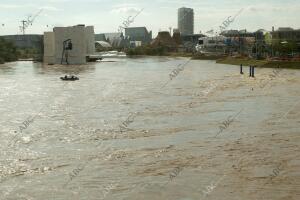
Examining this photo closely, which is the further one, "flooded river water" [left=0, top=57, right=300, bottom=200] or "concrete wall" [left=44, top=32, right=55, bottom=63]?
"concrete wall" [left=44, top=32, right=55, bottom=63]

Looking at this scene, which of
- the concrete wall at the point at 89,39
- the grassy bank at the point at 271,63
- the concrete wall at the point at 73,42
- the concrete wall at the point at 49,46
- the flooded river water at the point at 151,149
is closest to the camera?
the flooded river water at the point at 151,149

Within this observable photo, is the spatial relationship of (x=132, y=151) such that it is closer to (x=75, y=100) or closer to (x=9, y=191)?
(x=9, y=191)

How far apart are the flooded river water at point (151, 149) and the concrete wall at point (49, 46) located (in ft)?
259

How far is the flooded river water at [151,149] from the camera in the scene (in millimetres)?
12547

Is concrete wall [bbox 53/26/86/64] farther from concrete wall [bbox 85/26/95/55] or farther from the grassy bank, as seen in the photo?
the grassy bank

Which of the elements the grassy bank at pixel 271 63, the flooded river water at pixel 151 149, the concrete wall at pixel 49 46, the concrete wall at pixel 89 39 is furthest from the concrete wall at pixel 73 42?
the flooded river water at pixel 151 149

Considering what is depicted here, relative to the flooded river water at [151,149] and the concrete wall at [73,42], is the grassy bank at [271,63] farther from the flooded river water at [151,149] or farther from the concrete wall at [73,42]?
the flooded river water at [151,149]

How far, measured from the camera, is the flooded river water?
12.5m

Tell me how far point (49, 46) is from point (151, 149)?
324ft

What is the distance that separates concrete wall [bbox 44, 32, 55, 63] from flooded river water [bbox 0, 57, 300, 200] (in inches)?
3113

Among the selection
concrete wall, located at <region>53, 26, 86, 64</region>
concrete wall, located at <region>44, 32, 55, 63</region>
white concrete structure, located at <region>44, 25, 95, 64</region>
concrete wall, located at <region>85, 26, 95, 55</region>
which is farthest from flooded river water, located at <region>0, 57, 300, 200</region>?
concrete wall, located at <region>85, 26, 95, 55</region>

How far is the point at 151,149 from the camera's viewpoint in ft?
55.6

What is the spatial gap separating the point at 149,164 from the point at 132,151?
1848mm

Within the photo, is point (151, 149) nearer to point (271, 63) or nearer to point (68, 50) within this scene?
point (271, 63)
